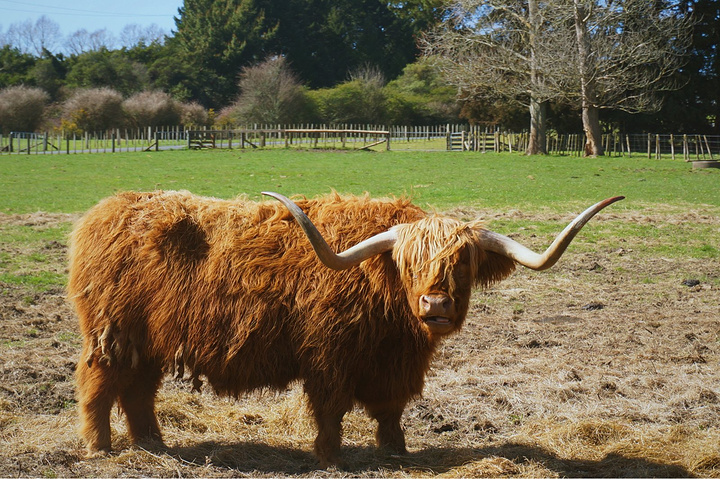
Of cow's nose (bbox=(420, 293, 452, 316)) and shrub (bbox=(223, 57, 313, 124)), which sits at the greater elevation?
shrub (bbox=(223, 57, 313, 124))

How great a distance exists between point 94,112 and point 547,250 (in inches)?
1930

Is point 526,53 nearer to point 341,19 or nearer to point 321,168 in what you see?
point 321,168

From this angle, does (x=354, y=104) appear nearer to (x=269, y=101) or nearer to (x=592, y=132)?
(x=269, y=101)

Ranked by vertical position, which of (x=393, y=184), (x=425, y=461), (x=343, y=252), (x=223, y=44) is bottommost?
(x=425, y=461)

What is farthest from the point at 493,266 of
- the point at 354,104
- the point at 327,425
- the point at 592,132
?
the point at 354,104

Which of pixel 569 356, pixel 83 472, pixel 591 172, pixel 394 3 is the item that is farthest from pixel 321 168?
pixel 394 3

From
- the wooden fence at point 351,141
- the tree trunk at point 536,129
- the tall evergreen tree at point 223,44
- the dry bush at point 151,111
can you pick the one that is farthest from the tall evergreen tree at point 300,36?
A: the tree trunk at point 536,129

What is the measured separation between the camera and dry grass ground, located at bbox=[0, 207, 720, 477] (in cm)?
431

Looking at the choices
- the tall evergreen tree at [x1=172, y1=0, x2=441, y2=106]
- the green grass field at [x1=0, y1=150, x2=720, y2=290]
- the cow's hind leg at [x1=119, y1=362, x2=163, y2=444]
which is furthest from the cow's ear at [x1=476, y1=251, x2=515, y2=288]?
the tall evergreen tree at [x1=172, y1=0, x2=441, y2=106]

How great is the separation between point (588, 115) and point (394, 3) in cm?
4382

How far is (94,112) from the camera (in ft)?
158

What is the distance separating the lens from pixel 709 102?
136 ft

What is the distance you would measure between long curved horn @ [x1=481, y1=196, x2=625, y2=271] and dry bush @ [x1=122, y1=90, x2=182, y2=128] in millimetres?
49760

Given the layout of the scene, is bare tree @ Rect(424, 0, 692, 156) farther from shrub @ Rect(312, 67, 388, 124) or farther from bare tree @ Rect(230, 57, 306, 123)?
bare tree @ Rect(230, 57, 306, 123)
